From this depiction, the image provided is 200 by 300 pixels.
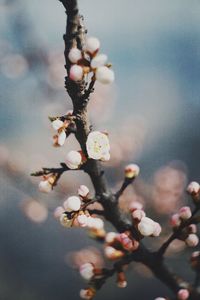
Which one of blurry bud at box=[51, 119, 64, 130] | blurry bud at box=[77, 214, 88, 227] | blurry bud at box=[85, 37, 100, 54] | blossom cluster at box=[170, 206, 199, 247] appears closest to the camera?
blurry bud at box=[85, 37, 100, 54]

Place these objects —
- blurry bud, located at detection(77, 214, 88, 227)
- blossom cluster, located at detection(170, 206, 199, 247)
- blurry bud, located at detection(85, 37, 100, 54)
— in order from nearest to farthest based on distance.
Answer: blurry bud, located at detection(85, 37, 100, 54) → blurry bud, located at detection(77, 214, 88, 227) → blossom cluster, located at detection(170, 206, 199, 247)

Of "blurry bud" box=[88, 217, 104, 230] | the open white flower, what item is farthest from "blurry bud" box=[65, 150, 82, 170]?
"blurry bud" box=[88, 217, 104, 230]

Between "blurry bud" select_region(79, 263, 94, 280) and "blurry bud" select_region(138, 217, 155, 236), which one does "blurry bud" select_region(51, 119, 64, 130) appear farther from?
"blurry bud" select_region(79, 263, 94, 280)

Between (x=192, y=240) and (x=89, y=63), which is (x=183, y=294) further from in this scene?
(x=89, y=63)

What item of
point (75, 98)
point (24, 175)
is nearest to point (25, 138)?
point (24, 175)

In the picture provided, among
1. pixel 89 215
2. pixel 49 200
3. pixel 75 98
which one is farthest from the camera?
pixel 49 200

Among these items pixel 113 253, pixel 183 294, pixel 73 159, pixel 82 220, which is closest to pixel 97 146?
pixel 73 159

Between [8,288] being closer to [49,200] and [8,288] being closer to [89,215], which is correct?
[49,200]
